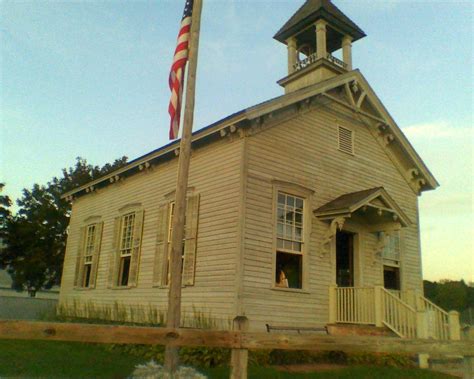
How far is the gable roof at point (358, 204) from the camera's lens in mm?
12180

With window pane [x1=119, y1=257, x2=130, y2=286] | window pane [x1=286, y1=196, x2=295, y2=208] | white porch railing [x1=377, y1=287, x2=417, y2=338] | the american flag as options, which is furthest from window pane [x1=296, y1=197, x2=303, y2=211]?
window pane [x1=119, y1=257, x2=130, y2=286]

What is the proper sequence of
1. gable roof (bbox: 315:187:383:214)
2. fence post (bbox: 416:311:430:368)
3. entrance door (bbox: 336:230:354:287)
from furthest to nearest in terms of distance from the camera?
entrance door (bbox: 336:230:354:287) → gable roof (bbox: 315:187:383:214) → fence post (bbox: 416:311:430:368)

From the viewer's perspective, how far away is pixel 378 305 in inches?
452

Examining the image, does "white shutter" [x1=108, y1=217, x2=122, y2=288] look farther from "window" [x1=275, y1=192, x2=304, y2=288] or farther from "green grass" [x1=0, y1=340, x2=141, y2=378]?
"window" [x1=275, y1=192, x2=304, y2=288]

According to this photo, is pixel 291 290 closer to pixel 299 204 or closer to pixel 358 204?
pixel 299 204

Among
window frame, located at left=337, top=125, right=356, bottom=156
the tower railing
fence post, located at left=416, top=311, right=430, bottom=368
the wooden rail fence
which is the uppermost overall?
the tower railing

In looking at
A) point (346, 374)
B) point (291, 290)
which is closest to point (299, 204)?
point (291, 290)

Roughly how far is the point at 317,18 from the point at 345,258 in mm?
8102

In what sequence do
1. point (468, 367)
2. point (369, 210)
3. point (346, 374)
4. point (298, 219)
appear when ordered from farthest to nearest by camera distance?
1. point (369, 210)
2. point (298, 219)
3. point (346, 374)
4. point (468, 367)

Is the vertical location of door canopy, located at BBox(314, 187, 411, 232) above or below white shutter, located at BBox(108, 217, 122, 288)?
above

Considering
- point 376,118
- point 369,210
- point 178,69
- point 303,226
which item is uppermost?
point 376,118

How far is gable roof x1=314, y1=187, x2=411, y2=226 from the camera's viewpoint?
12180mm

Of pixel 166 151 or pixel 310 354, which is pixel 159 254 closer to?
pixel 166 151

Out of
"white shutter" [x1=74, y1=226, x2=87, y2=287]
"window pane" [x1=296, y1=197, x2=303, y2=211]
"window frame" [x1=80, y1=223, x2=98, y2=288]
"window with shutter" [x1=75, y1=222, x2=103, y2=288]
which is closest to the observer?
"window pane" [x1=296, y1=197, x2=303, y2=211]
